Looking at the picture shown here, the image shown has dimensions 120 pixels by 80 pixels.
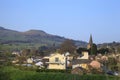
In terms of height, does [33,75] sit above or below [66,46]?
below

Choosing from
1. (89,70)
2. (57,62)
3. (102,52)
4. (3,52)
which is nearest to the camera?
(3,52)

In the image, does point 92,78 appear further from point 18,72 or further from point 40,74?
point 18,72

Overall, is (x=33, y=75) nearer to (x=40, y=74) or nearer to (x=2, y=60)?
(x=40, y=74)

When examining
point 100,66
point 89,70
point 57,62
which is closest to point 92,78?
point 89,70

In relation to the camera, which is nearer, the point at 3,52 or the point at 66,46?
the point at 3,52

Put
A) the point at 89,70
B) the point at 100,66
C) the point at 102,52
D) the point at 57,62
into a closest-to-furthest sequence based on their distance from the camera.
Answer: the point at 89,70
the point at 100,66
the point at 57,62
the point at 102,52

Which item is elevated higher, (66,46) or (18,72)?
(66,46)

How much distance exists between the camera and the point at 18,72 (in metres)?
43.0

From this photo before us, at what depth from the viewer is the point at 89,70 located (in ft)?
185

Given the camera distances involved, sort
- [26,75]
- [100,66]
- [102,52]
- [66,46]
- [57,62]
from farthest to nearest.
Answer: [66,46], [102,52], [57,62], [100,66], [26,75]

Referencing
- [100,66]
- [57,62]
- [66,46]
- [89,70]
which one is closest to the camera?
[89,70]

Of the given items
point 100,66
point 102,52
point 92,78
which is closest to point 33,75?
point 92,78

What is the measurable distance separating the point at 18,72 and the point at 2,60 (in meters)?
13.1

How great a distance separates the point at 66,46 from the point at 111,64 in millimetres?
53790
